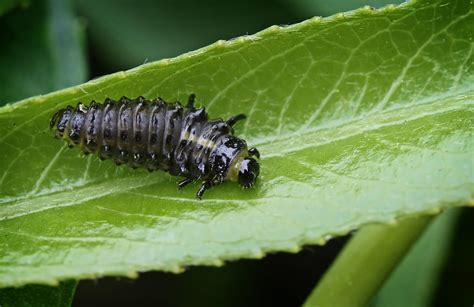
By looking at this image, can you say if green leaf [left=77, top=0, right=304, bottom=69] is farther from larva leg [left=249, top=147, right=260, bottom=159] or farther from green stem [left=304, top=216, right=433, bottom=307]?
green stem [left=304, top=216, right=433, bottom=307]

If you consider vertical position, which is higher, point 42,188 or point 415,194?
point 415,194

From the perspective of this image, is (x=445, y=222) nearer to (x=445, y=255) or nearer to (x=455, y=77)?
(x=445, y=255)

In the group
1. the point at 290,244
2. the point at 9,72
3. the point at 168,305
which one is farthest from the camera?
the point at 168,305

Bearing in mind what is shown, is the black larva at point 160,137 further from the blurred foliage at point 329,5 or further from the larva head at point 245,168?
the blurred foliage at point 329,5

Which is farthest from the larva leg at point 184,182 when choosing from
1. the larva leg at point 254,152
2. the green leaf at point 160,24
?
the green leaf at point 160,24

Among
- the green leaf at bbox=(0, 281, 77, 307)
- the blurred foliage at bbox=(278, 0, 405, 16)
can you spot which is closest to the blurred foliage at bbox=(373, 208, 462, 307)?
the blurred foliage at bbox=(278, 0, 405, 16)

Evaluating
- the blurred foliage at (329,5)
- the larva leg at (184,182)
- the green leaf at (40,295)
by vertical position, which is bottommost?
the green leaf at (40,295)

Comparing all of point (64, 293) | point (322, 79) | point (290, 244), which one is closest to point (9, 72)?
point (64, 293)
